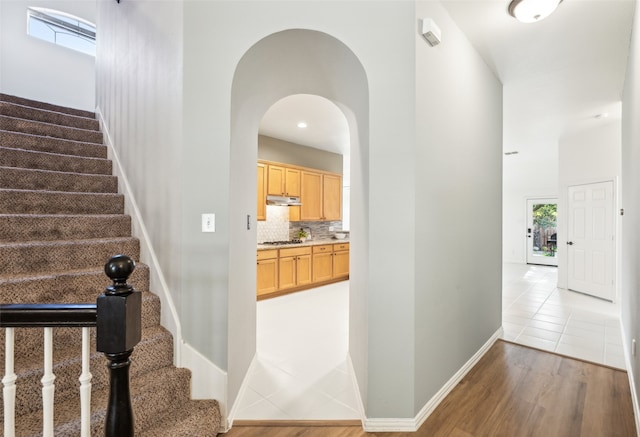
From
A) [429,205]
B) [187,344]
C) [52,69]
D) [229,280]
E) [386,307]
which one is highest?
[52,69]

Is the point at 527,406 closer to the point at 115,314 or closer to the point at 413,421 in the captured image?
the point at 413,421

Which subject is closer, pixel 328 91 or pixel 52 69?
pixel 328 91

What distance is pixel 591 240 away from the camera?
17.0 ft

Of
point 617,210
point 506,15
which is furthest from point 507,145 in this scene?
point 506,15

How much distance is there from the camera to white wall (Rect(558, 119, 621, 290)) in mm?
4766

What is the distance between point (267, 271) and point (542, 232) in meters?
8.38

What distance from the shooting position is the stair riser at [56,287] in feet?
5.61

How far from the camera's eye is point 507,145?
6.01 meters

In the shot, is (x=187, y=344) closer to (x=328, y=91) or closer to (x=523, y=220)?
(x=328, y=91)

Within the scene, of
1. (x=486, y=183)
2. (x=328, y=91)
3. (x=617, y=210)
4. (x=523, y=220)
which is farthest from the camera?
(x=523, y=220)

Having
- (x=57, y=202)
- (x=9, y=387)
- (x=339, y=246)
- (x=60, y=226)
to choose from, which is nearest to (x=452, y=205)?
(x=9, y=387)

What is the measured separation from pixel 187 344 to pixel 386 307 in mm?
1271

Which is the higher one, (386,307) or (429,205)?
(429,205)

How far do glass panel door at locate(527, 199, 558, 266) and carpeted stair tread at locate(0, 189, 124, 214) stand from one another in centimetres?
1016
